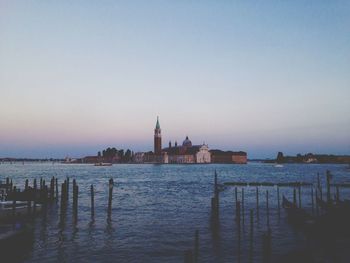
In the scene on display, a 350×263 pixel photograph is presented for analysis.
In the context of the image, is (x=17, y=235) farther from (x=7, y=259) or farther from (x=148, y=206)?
(x=148, y=206)

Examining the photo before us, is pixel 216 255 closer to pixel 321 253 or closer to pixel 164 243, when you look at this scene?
pixel 164 243

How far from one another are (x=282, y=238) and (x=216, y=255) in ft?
16.6

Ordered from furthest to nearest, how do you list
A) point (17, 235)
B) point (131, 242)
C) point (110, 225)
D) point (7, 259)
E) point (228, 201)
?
point (228, 201)
point (110, 225)
point (131, 242)
point (17, 235)
point (7, 259)

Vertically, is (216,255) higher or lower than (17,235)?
lower

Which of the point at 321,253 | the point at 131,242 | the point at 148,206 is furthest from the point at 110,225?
the point at 321,253

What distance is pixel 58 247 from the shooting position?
60.1 feet

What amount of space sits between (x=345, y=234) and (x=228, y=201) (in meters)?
19.1

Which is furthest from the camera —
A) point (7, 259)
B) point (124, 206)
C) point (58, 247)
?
point (124, 206)

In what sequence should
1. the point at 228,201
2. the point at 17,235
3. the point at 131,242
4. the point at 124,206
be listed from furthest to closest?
1. the point at 228,201
2. the point at 124,206
3. the point at 131,242
4. the point at 17,235

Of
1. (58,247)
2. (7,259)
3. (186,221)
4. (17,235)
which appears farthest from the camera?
(186,221)

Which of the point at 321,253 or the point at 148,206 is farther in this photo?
the point at 148,206

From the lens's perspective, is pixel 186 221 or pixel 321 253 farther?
pixel 186 221

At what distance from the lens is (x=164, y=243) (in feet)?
63.3

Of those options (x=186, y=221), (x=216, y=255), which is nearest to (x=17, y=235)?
(x=216, y=255)
